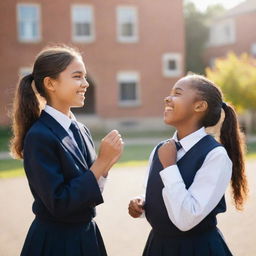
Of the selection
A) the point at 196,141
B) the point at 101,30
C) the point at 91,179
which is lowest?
the point at 91,179

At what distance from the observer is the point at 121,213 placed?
22.8 feet

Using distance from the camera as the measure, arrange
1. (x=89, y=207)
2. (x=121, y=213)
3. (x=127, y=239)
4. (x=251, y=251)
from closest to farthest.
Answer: (x=89, y=207) < (x=251, y=251) < (x=127, y=239) < (x=121, y=213)

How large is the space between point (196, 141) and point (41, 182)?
0.95m

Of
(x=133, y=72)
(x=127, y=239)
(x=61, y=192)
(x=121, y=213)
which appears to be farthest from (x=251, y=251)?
(x=133, y=72)

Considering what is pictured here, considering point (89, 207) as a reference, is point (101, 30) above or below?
above

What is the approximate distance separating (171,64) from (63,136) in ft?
73.0

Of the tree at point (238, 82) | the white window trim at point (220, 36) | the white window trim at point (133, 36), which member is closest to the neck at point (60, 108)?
the tree at point (238, 82)

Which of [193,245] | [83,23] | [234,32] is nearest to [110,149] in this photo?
[193,245]

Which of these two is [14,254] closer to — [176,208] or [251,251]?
[251,251]

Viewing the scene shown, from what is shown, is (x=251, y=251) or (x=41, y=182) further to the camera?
(x=251, y=251)

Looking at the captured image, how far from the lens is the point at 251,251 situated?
507 cm

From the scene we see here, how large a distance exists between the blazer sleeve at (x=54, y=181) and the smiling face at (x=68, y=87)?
326 millimetres

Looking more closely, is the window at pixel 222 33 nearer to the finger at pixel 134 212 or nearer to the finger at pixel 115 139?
the finger at pixel 134 212

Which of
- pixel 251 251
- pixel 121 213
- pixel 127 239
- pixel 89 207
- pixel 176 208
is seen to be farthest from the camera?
pixel 121 213
